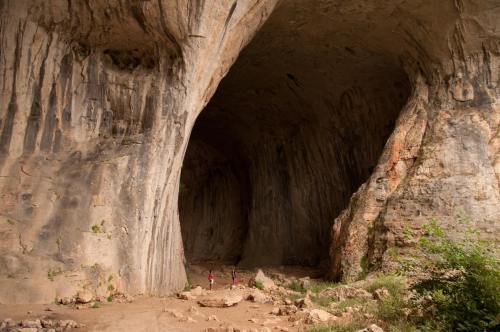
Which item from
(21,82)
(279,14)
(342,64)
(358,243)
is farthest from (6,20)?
(342,64)

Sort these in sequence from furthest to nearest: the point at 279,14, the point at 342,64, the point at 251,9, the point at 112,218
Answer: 1. the point at 342,64
2. the point at 279,14
3. the point at 251,9
4. the point at 112,218

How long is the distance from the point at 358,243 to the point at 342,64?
513 centimetres

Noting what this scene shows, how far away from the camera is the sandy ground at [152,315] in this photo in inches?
177

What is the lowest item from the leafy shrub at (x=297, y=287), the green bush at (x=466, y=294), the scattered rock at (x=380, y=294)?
A: the leafy shrub at (x=297, y=287)

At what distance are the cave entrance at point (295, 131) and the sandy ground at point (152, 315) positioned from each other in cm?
673

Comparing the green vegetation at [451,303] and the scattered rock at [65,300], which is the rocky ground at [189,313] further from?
the green vegetation at [451,303]

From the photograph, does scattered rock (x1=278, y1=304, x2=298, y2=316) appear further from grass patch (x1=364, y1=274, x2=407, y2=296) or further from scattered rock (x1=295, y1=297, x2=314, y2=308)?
grass patch (x1=364, y1=274, x2=407, y2=296)

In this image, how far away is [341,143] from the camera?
13.0 meters

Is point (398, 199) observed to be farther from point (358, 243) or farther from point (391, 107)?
point (391, 107)

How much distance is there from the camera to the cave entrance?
1116 cm

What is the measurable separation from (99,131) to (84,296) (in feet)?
9.54

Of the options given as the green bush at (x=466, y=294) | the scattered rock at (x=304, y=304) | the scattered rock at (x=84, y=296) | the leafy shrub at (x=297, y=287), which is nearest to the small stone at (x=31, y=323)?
the scattered rock at (x=84, y=296)

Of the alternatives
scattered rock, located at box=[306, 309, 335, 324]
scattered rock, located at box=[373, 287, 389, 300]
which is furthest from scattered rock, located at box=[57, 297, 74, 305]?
scattered rock, located at box=[373, 287, 389, 300]

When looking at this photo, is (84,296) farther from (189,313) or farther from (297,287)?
(297,287)
